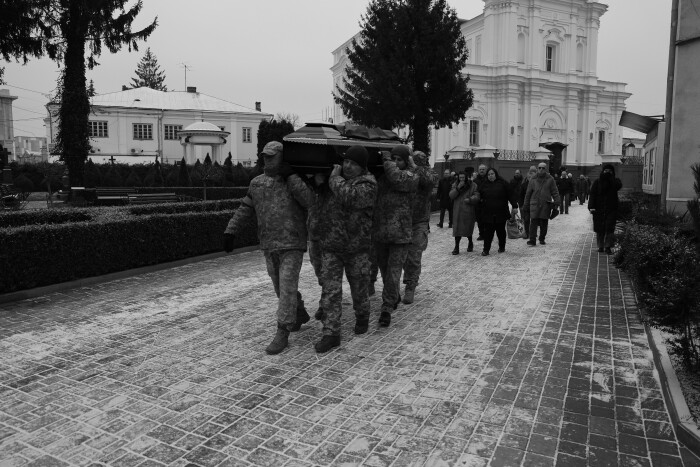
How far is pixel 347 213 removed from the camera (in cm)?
546

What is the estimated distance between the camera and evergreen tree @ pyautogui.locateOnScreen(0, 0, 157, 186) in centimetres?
1873

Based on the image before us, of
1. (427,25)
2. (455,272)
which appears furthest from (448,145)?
(455,272)

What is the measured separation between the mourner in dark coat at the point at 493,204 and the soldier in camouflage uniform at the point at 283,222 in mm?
6540

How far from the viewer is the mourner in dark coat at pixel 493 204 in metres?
11.2

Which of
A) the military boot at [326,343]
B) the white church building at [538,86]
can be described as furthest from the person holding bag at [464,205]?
the white church building at [538,86]

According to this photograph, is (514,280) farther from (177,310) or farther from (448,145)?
(448,145)

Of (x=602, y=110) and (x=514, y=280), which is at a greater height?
(x=602, y=110)

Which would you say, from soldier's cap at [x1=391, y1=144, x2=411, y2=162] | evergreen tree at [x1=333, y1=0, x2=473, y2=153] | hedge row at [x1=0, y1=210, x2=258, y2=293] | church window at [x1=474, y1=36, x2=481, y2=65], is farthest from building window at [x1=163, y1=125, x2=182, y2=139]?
soldier's cap at [x1=391, y1=144, x2=411, y2=162]

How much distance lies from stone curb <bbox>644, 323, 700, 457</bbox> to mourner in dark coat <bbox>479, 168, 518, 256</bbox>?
19.3 ft

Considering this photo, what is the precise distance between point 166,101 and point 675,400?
51.7 meters

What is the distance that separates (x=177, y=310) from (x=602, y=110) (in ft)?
186

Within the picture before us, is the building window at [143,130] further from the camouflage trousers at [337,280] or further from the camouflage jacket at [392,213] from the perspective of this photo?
the camouflage trousers at [337,280]

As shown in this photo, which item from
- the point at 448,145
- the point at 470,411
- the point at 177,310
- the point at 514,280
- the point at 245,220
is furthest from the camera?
the point at 448,145

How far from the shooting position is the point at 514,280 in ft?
28.9
